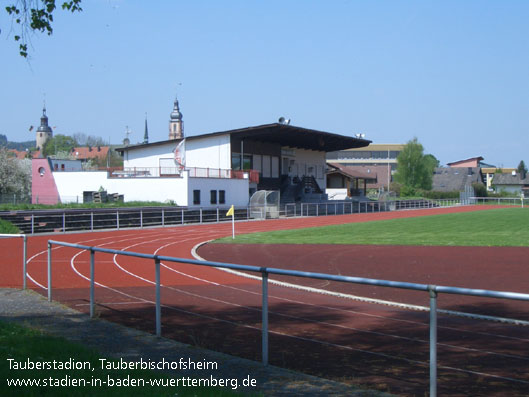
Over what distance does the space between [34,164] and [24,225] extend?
26.1 m

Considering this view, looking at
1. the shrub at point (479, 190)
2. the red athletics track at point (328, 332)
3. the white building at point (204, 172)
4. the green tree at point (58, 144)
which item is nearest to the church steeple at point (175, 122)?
the green tree at point (58, 144)

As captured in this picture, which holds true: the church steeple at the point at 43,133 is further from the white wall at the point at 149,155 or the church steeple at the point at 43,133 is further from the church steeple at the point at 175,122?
the white wall at the point at 149,155

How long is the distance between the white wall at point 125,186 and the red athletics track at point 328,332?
33.0 meters

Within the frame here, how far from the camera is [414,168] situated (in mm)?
105250

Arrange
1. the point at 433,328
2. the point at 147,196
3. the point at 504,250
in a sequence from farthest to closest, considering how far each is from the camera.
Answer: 1. the point at 147,196
2. the point at 504,250
3. the point at 433,328

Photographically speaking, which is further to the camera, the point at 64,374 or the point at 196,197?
the point at 196,197

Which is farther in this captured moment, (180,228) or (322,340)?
(180,228)

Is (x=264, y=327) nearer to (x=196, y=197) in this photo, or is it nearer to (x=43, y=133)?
(x=196, y=197)

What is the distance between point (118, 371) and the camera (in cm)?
559

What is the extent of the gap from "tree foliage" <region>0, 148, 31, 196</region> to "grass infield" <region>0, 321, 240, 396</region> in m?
58.3

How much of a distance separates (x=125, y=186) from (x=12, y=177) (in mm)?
17419

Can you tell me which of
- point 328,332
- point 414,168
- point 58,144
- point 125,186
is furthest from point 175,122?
point 328,332

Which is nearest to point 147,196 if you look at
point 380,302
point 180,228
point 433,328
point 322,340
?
point 180,228

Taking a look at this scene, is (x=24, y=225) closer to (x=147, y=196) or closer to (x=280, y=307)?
(x=147, y=196)
